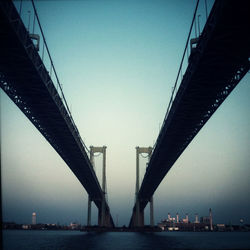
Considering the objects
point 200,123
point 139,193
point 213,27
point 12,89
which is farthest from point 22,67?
point 139,193

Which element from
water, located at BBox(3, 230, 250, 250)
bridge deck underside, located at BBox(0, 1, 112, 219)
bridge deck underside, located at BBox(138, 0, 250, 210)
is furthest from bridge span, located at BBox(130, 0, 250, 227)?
water, located at BBox(3, 230, 250, 250)

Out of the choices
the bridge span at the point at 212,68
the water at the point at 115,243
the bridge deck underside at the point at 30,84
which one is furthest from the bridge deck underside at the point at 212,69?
the water at the point at 115,243

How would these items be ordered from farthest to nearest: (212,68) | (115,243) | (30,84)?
(115,243), (30,84), (212,68)

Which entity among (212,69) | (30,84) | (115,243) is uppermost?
(30,84)

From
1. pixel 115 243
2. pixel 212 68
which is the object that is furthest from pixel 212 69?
pixel 115 243

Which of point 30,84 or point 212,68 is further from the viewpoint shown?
point 30,84

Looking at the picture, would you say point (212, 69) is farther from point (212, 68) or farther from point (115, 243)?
point (115, 243)

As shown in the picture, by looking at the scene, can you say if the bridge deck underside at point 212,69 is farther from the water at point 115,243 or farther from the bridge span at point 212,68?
the water at point 115,243

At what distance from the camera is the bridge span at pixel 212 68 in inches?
520

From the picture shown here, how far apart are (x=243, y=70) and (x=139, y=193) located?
163ft

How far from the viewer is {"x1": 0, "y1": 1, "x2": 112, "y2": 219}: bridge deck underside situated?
1541 cm

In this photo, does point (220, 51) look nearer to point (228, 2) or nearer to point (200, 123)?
point (228, 2)

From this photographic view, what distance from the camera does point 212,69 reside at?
1780 centimetres

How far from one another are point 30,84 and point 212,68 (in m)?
11.4
